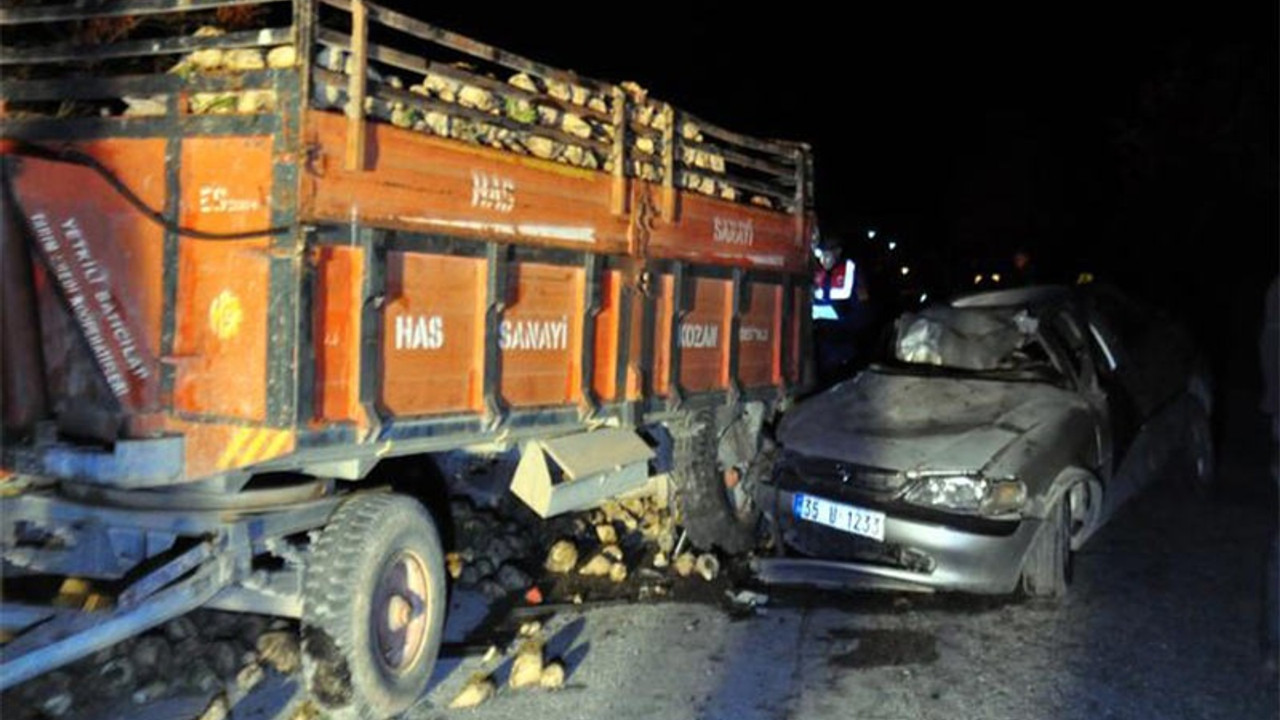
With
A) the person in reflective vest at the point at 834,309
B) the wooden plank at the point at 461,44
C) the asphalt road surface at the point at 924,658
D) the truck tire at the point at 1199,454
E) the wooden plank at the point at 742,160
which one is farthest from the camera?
the person in reflective vest at the point at 834,309

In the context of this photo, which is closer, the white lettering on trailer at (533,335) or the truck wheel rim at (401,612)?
the truck wheel rim at (401,612)

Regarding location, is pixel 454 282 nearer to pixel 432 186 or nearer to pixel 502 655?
pixel 432 186

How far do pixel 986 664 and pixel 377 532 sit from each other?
8.85ft

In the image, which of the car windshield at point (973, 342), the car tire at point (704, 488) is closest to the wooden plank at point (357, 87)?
the car tire at point (704, 488)

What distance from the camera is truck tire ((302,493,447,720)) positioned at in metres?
3.92

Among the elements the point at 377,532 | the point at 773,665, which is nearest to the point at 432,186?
the point at 377,532

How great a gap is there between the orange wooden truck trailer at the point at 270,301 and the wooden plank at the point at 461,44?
14mm

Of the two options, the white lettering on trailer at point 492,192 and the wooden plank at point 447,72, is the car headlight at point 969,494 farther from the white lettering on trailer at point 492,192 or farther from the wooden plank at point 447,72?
the white lettering on trailer at point 492,192

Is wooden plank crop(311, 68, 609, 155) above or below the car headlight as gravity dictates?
above

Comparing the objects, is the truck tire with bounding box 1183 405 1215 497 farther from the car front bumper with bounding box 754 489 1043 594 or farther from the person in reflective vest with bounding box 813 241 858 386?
the car front bumper with bounding box 754 489 1043 594

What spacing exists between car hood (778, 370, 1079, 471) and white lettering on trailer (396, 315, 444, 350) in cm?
261

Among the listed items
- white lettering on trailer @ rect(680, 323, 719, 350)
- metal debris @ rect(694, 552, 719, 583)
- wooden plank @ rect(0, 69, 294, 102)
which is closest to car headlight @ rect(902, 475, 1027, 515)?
metal debris @ rect(694, 552, 719, 583)

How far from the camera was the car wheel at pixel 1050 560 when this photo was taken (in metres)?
5.51

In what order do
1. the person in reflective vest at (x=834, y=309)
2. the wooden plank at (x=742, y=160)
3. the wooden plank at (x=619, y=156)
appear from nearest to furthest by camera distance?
the wooden plank at (x=619, y=156)
the wooden plank at (x=742, y=160)
the person in reflective vest at (x=834, y=309)
